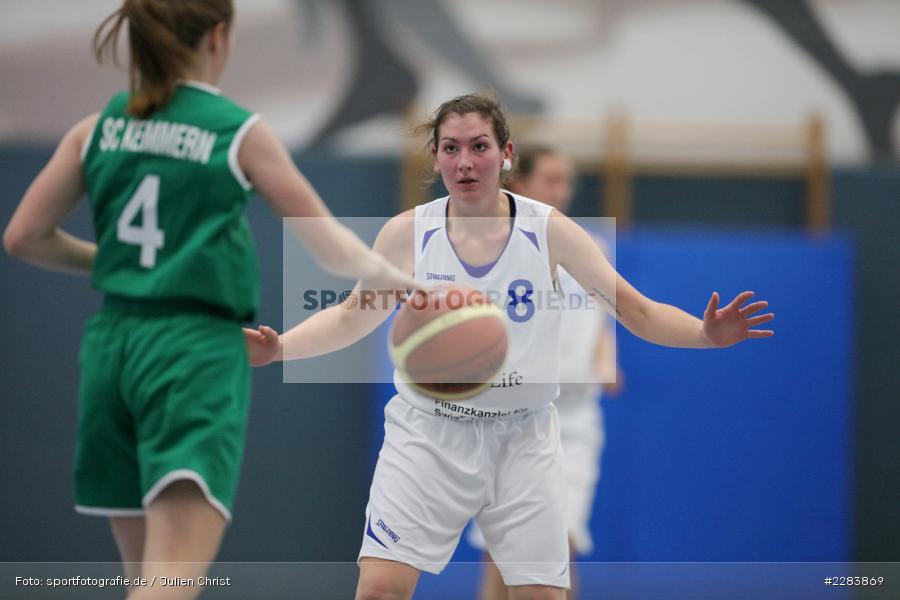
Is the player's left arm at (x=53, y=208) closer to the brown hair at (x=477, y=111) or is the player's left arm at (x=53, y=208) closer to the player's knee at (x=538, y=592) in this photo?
the brown hair at (x=477, y=111)

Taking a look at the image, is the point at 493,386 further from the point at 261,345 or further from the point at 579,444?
the point at 579,444

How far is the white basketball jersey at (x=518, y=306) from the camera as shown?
→ 11.0 feet

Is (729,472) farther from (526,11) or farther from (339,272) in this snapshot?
(339,272)

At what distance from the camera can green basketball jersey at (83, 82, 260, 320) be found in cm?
240

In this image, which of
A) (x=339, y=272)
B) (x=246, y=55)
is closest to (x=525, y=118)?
(x=246, y=55)

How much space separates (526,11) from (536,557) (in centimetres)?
482

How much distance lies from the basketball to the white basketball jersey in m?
0.26

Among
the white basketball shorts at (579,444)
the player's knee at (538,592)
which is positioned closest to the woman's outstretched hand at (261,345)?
the player's knee at (538,592)

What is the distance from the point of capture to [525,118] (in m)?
7.07

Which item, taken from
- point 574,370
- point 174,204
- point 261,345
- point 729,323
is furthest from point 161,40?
point 574,370

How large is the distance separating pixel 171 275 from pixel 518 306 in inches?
51.0

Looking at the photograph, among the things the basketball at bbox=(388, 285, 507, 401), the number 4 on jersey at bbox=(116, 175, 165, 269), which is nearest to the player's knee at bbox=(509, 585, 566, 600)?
the basketball at bbox=(388, 285, 507, 401)

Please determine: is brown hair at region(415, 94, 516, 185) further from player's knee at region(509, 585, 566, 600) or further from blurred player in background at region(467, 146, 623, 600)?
player's knee at region(509, 585, 566, 600)

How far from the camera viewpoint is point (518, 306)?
11.0 feet
